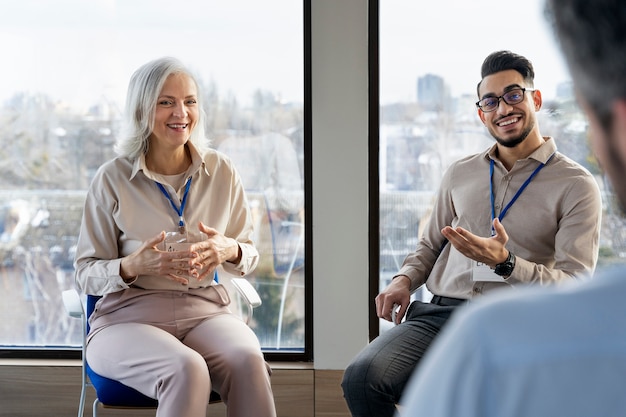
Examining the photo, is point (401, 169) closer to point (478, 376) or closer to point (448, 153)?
point (448, 153)

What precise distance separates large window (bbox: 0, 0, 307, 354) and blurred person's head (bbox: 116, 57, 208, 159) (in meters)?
0.82

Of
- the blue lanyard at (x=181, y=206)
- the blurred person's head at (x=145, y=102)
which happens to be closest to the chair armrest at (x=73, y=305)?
the blue lanyard at (x=181, y=206)

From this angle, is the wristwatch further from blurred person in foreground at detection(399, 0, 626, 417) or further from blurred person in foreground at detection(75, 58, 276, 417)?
blurred person in foreground at detection(399, 0, 626, 417)

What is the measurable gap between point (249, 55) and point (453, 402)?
3.58 meters

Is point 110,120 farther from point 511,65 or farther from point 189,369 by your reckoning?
point 511,65

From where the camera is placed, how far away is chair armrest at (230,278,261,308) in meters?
3.04

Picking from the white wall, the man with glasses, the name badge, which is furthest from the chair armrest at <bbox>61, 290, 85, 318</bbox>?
the name badge

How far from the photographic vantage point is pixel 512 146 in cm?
290

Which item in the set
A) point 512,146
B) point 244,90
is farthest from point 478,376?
point 244,90

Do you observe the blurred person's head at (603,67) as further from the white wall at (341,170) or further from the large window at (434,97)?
the large window at (434,97)

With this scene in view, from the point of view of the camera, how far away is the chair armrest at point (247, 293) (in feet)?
9.97

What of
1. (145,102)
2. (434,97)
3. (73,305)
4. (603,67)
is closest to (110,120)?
(145,102)

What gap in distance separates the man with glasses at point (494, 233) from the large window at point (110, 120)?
1087mm

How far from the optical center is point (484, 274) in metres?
2.72
